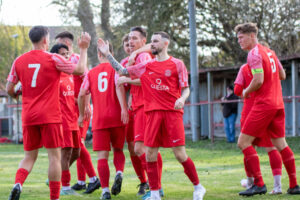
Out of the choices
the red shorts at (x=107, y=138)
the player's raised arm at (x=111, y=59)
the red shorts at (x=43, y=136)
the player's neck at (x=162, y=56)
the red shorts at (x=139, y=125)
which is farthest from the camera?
the red shorts at (x=107, y=138)

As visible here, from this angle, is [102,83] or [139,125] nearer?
[139,125]

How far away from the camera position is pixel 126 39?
852 centimetres

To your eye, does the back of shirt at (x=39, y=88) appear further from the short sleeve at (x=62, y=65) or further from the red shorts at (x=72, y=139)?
the red shorts at (x=72, y=139)

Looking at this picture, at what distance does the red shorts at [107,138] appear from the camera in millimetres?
7898

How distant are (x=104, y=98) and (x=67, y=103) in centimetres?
59

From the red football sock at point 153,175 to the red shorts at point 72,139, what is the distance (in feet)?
4.54

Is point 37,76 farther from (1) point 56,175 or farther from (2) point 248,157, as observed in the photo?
(2) point 248,157

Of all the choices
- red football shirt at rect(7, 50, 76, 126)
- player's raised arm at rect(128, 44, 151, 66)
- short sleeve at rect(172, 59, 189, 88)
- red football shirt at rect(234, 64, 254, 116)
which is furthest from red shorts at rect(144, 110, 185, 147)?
red football shirt at rect(234, 64, 254, 116)

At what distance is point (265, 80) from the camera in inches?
296

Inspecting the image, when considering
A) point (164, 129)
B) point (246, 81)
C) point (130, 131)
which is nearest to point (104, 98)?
point (130, 131)

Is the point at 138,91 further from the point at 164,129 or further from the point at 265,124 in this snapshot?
the point at 265,124

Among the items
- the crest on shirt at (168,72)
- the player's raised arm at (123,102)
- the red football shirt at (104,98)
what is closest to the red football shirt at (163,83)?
the crest on shirt at (168,72)

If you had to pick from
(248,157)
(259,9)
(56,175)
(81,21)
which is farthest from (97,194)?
(81,21)

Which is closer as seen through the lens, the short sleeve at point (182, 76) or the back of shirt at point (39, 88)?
the back of shirt at point (39, 88)
